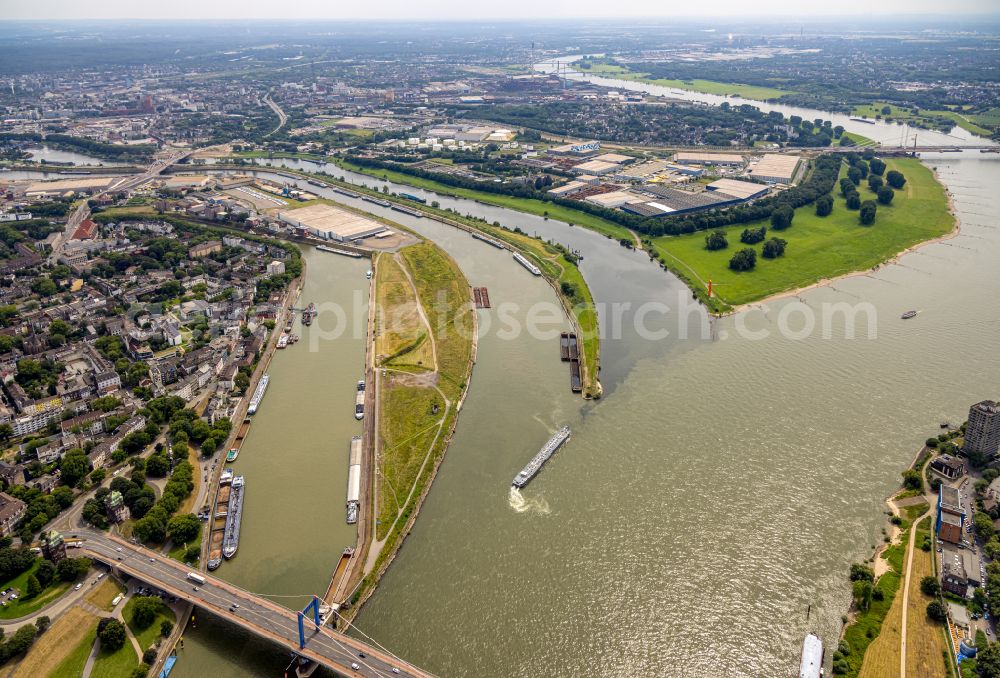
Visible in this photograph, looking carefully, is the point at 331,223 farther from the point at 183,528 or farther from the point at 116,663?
the point at 116,663

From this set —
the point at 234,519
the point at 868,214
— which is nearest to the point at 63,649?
the point at 234,519

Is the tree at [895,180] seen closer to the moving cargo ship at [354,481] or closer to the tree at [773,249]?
the tree at [773,249]

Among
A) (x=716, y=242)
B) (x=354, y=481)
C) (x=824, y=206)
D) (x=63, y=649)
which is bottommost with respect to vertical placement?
(x=63, y=649)

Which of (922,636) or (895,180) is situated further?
(895,180)

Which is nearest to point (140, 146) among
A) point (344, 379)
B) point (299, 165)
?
point (299, 165)

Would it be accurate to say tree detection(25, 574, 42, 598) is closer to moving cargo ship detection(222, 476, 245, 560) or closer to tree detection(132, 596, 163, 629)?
tree detection(132, 596, 163, 629)

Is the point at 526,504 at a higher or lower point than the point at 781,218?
lower

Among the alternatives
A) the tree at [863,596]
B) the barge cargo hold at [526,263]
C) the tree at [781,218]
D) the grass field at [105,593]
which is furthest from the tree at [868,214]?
the grass field at [105,593]
